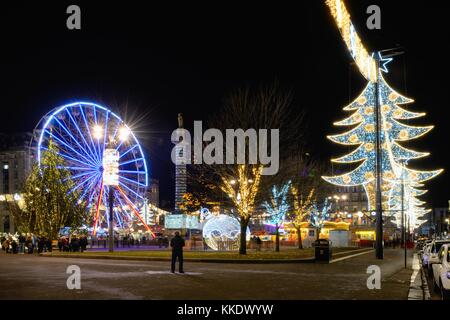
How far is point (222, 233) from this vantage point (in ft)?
141

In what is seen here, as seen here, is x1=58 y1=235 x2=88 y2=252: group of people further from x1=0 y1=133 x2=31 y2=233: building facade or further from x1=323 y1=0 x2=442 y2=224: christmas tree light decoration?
x1=0 y1=133 x2=31 y2=233: building facade

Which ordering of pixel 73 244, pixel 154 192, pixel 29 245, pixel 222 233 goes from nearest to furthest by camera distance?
1. pixel 73 244
2. pixel 222 233
3. pixel 29 245
4. pixel 154 192

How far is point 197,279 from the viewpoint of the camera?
19.4 meters

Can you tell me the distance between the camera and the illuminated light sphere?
1688 inches

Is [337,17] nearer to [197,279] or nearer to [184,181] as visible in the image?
[197,279]

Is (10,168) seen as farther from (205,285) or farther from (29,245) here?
(205,285)

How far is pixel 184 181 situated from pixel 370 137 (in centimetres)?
2064

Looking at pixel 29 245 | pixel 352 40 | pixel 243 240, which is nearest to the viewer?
pixel 243 240

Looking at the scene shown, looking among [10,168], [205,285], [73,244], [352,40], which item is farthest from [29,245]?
[10,168]

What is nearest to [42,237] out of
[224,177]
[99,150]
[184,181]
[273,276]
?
[99,150]

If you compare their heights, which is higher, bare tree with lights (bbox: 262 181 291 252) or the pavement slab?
bare tree with lights (bbox: 262 181 291 252)

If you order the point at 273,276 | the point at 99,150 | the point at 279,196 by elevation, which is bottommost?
the point at 273,276

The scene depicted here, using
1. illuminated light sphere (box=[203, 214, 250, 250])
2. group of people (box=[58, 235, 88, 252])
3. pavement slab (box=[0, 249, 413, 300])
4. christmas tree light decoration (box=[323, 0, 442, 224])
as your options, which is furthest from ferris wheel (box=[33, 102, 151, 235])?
pavement slab (box=[0, 249, 413, 300])

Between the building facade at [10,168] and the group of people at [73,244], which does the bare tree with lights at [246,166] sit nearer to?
the group of people at [73,244]
